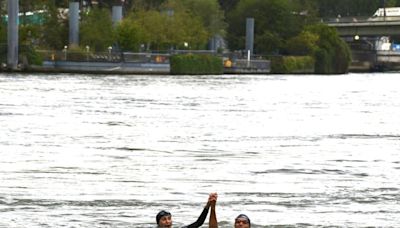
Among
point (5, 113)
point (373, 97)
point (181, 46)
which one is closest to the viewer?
point (5, 113)

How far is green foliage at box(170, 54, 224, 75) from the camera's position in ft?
493

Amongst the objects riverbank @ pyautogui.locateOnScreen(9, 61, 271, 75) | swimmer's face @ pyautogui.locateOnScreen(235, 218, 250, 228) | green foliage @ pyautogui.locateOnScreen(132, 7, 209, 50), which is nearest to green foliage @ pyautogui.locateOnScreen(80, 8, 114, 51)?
riverbank @ pyautogui.locateOnScreen(9, 61, 271, 75)

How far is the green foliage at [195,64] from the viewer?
493 ft

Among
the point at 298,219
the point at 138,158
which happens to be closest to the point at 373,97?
the point at 138,158

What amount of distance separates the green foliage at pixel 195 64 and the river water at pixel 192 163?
6956 centimetres

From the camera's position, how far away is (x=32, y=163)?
4294 centimetres

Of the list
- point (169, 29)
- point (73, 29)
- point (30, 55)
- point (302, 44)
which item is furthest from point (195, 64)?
point (302, 44)

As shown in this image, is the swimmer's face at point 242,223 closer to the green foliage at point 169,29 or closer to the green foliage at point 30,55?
the green foliage at point 30,55

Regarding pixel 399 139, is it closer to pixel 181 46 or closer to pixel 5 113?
pixel 5 113

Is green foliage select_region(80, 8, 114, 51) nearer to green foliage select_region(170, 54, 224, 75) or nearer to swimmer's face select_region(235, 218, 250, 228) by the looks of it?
green foliage select_region(170, 54, 224, 75)

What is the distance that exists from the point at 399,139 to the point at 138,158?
47.0 ft

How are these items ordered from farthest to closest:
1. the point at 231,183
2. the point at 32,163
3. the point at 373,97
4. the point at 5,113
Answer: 1. the point at 373,97
2. the point at 5,113
3. the point at 32,163
4. the point at 231,183

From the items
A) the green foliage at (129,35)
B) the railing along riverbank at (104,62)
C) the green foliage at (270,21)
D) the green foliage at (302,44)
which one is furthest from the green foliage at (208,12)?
the green foliage at (129,35)

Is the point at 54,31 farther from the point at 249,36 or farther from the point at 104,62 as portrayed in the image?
the point at 249,36
